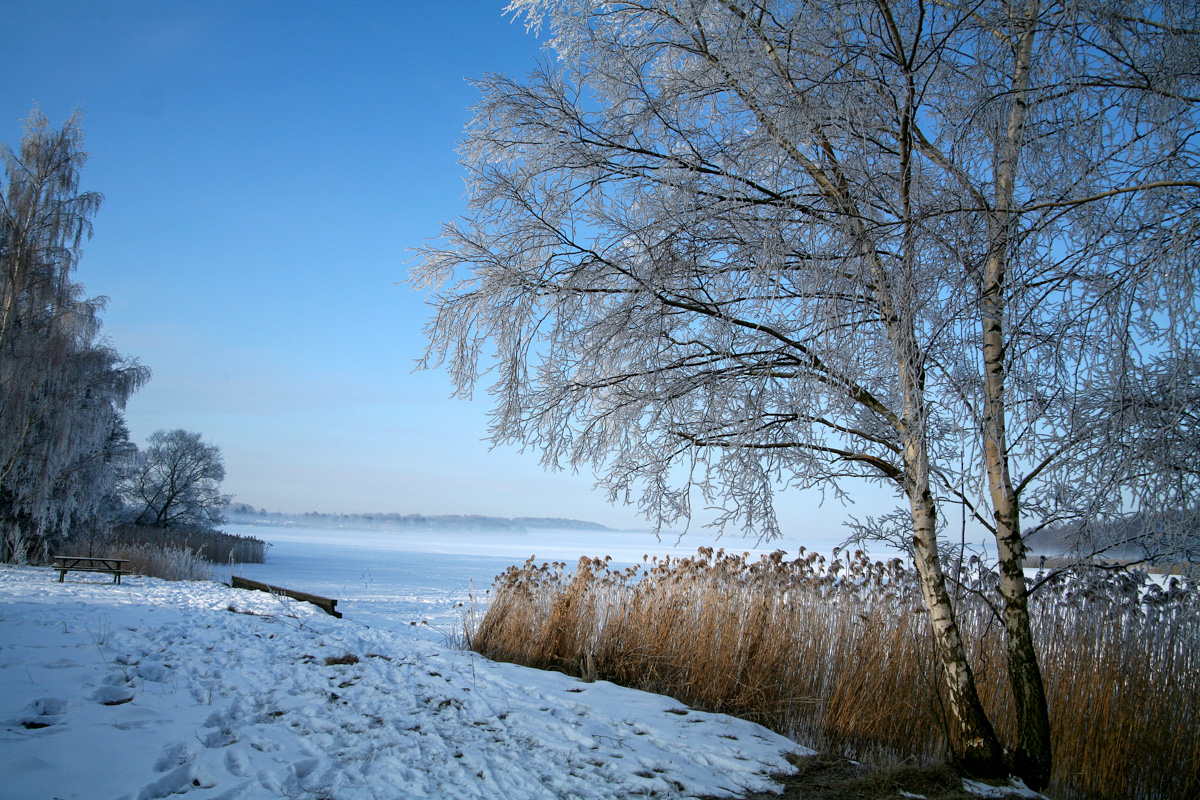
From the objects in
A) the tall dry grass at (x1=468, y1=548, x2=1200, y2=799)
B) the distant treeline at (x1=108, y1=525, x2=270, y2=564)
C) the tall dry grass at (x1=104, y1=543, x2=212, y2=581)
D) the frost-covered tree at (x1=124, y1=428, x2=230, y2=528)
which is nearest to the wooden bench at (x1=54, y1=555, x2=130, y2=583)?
the tall dry grass at (x1=104, y1=543, x2=212, y2=581)

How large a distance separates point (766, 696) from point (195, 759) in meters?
4.17

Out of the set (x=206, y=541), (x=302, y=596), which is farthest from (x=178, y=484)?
(x=302, y=596)

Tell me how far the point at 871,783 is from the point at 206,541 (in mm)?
26950

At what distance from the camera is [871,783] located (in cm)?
362

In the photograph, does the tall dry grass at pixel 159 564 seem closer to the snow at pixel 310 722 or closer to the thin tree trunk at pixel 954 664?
the snow at pixel 310 722

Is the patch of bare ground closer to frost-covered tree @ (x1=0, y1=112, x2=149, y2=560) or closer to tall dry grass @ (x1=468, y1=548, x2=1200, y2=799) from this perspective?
tall dry grass @ (x1=468, y1=548, x2=1200, y2=799)

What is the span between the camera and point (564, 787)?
326cm

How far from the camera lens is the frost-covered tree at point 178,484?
27.0 meters

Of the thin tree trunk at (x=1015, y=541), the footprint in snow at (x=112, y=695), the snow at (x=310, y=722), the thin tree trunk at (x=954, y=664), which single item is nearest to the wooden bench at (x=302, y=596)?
the snow at (x=310, y=722)

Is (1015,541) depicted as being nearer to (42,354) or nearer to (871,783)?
(871,783)

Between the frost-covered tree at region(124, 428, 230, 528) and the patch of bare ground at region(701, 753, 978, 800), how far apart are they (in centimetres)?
3076

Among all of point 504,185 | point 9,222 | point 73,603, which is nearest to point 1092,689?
point 504,185

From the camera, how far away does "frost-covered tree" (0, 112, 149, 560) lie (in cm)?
1330

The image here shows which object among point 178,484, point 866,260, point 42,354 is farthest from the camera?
point 178,484
